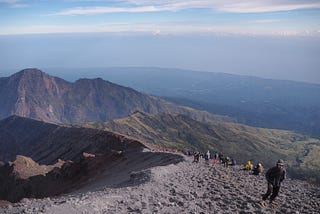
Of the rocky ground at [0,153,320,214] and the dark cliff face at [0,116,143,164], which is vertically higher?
the rocky ground at [0,153,320,214]

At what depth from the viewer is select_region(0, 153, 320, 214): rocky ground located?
20.0m

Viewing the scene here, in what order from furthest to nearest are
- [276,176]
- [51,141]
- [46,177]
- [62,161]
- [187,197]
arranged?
[51,141], [62,161], [46,177], [187,197], [276,176]

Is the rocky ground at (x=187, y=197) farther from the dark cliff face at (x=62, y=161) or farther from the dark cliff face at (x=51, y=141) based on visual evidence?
the dark cliff face at (x=51, y=141)

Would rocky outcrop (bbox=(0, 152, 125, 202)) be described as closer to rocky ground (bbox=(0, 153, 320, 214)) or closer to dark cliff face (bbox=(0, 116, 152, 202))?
dark cliff face (bbox=(0, 116, 152, 202))

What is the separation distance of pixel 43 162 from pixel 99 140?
2386 cm

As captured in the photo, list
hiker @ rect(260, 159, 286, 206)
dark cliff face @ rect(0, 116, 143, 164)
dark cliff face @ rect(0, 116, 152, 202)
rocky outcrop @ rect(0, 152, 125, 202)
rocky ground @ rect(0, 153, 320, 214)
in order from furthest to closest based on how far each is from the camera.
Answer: dark cliff face @ rect(0, 116, 143, 164) < dark cliff face @ rect(0, 116, 152, 202) < rocky outcrop @ rect(0, 152, 125, 202) < hiker @ rect(260, 159, 286, 206) < rocky ground @ rect(0, 153, 320, 214)

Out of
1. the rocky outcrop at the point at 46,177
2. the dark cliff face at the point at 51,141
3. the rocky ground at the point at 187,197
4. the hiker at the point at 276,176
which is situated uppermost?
the hiker at the point at 276,176

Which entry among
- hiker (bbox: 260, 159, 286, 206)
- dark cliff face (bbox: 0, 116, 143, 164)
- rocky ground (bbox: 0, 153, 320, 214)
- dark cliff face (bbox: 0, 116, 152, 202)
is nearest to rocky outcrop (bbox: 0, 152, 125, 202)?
dark cliff face (bbox: 0, 116, 152, 202)

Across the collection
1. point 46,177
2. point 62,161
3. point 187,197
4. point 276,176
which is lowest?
point 62,161

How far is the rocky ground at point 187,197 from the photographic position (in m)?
20.0

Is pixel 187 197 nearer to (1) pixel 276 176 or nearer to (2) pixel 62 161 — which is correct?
(1) pixel 276 176

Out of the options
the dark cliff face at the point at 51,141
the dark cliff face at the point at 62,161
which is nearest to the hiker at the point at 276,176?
the dark cliff face at the point at 62,161

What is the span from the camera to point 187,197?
22.9m

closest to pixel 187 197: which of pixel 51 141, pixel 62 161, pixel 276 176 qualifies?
pixel 276 176
